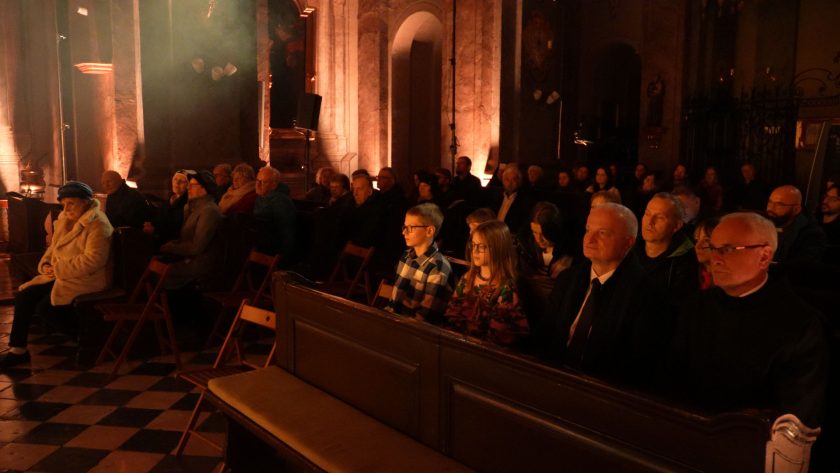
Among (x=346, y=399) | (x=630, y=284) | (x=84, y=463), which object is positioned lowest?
(x=84, y=463)

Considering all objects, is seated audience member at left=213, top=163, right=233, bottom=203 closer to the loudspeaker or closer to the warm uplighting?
the warm uplighting

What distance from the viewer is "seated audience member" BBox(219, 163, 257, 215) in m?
8.05

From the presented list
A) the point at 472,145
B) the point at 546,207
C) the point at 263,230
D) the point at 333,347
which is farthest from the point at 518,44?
the point at 333,347

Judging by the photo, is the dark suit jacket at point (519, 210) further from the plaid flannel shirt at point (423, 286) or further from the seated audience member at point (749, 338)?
the seated audience member at point (749, 338)

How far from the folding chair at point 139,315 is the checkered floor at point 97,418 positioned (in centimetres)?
19

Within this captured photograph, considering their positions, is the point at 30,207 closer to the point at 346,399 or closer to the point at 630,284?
the point at 346,399

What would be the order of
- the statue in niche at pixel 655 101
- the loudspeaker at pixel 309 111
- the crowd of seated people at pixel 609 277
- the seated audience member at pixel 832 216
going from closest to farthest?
1. the crowd of seated people at pixel 609 277
2. the seated audience member at pixel 832 216
3. the loudspeaker at pixel 309 111
4. the statue in niche at pixel 655 101

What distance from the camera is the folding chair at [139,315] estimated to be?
604 centimetres

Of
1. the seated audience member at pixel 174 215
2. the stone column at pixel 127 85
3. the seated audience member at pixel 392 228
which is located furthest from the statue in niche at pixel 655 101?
the seated audience member at pixel 174 215

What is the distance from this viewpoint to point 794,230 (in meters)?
5.90

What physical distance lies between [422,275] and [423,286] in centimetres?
7

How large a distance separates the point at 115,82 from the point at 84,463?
6852 mm

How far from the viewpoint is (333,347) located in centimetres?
397

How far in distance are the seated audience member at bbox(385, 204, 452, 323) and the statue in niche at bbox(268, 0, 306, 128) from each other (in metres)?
12.6
